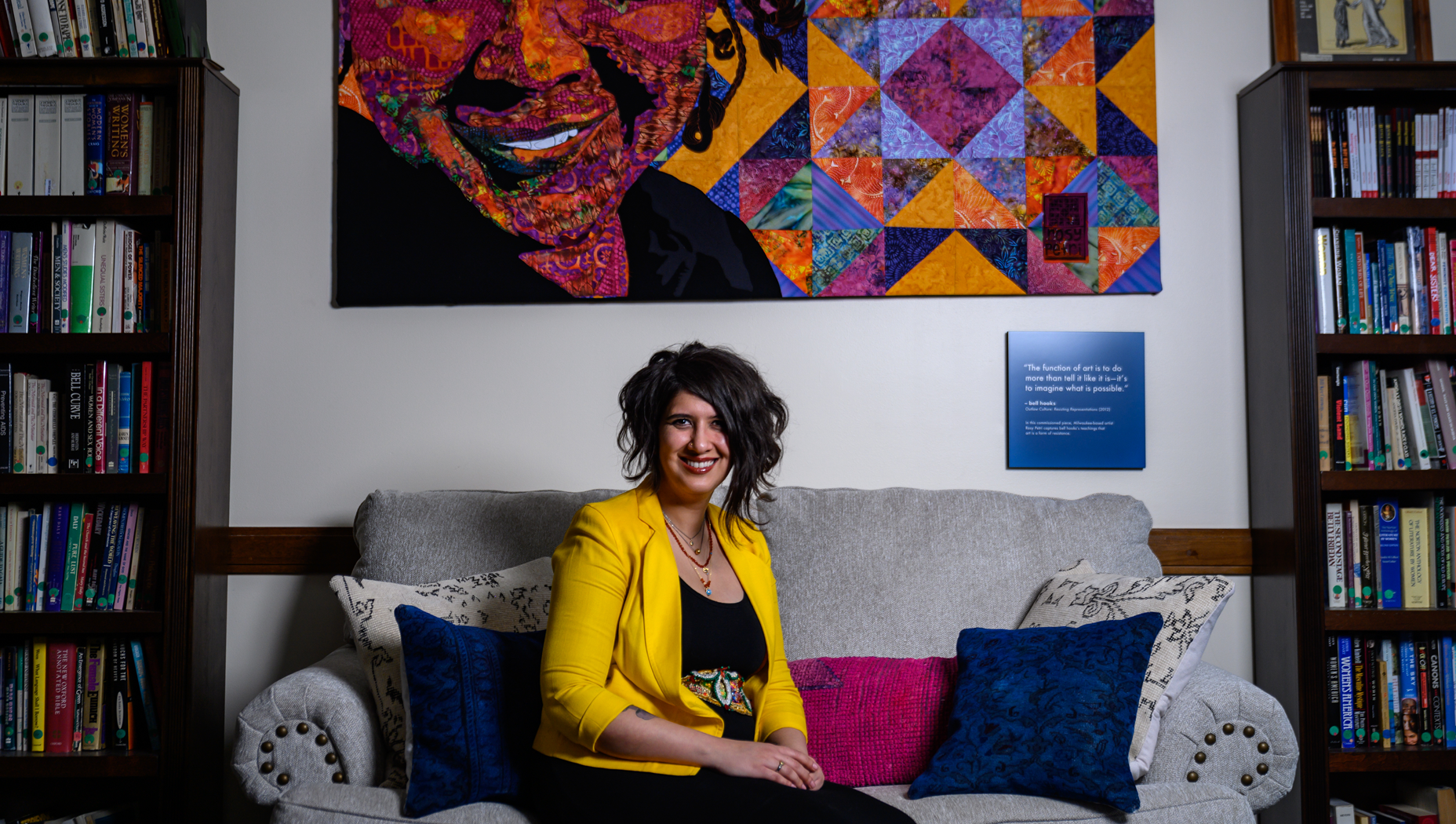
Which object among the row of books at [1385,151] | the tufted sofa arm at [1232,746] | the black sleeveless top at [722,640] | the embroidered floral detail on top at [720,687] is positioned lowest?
the tufted sofa arm at [1232,746]

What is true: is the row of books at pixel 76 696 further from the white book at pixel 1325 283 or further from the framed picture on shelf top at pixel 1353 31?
the framed picture on shelf top at pixel 1353 31

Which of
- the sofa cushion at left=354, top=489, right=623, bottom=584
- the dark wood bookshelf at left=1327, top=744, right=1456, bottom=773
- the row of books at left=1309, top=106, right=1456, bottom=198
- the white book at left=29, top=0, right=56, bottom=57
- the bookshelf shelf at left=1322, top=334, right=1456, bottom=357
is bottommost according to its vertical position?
the dark wood bookshelf at left=1327, top=744, right=1456, bottom=773

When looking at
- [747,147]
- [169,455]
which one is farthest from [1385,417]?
[169,455]

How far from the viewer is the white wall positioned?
2.40m

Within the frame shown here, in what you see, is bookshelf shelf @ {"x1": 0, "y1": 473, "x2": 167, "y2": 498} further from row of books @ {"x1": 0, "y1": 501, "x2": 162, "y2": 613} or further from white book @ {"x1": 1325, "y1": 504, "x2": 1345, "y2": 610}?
white book @ {"x1": 1325, "y1": 504, "x2": 1345, "y2": 610}

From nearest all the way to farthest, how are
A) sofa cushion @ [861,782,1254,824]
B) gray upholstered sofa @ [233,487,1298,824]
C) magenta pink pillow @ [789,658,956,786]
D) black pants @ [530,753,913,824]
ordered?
1. black pants @ [530,753,913,824]
2. sofa cushion @ [861,782,1254,824]
3. magenta pink pillow @ [789,658,956,786]
4. gray upholstered sofa @ [233,487,1298,824]

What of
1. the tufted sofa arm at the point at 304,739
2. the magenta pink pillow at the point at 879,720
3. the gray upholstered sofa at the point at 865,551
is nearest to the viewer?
the tufted sofa arm at the point at 304,739

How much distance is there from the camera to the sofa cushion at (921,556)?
6.62ft

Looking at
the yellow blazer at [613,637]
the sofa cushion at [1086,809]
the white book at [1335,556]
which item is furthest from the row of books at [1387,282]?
the yellow blazer at [613,637]

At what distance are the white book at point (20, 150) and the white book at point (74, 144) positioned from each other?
7 centimetres

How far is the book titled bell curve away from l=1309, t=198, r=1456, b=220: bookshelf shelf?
0.54 meters

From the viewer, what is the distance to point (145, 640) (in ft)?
7.07

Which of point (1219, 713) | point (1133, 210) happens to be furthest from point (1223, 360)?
point (1219, 713)
